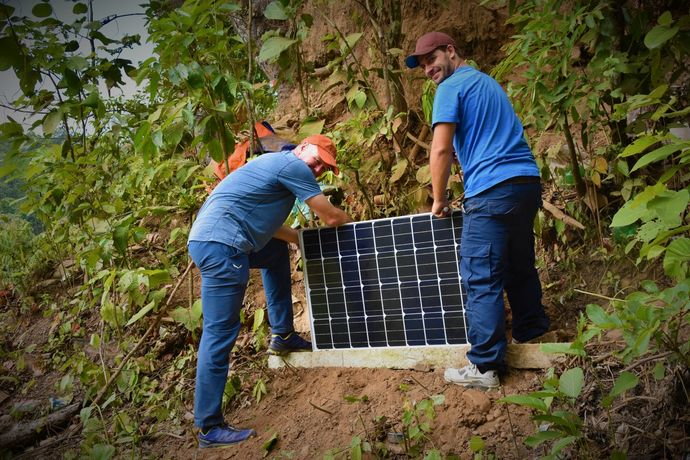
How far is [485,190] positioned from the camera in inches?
124

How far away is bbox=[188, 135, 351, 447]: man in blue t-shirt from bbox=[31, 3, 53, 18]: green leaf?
1296mm

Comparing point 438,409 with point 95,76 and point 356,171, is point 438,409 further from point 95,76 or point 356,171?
point 95,76

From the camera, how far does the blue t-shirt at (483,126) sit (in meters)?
3.17

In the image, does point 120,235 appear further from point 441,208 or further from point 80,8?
A: point 441,208

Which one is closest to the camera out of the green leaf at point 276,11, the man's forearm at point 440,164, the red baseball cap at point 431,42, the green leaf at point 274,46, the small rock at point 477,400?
the small rock at point 477,400

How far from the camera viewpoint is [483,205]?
3152mm

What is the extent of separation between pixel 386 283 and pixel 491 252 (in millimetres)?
822

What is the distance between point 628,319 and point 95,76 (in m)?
3.21

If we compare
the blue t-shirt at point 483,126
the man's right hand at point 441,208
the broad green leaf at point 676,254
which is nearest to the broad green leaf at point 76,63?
the blue t-shirt at point 483,126

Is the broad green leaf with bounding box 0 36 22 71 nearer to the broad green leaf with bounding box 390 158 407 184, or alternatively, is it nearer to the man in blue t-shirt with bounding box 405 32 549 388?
the man in blue t-shirt with bounding box 405 32 549 388

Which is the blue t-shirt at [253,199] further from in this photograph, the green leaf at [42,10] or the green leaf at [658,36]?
the green leaf at [658,36]

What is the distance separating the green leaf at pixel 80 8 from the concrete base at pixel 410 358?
2.53 m

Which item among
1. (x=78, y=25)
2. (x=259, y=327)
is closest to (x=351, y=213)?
(x=259, y=327)

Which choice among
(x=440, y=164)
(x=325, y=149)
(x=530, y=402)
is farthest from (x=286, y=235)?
(x=530, y=402)
